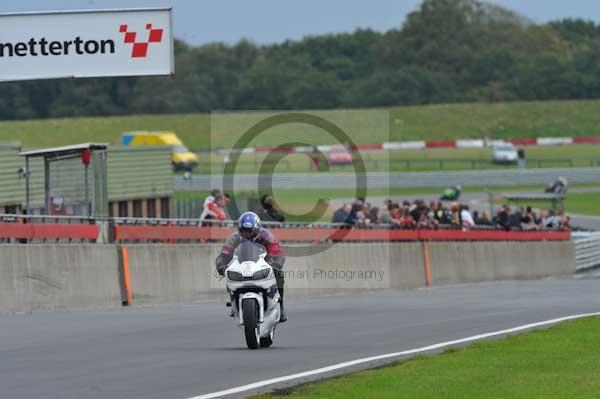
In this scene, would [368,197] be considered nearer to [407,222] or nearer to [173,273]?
[407,222]

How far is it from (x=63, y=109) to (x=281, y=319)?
71.3 metres

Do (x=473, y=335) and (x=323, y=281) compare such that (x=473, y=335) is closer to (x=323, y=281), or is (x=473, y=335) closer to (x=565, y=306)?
(x=565, y=306)

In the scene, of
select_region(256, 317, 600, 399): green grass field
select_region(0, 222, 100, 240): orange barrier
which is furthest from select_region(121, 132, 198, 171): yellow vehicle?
select_region(256, 317, 600, 399): green grass field

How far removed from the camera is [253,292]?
1484 centimetres

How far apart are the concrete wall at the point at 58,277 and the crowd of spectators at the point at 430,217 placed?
9.39 meters

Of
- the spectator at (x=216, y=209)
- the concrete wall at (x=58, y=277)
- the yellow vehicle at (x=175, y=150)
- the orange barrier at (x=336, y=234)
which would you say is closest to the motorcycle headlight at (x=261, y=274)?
the concrete wall at (x=58, y=277)

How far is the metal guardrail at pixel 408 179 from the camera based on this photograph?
6519 centimetres

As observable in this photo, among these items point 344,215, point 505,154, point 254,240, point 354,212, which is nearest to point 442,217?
point 354,212

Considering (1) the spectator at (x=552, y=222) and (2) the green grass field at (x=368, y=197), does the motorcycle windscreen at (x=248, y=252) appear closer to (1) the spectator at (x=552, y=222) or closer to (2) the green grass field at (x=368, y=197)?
(1) the spectator at (x=552, y=222)

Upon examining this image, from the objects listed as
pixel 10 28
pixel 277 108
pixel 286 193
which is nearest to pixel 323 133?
pixel 286 193

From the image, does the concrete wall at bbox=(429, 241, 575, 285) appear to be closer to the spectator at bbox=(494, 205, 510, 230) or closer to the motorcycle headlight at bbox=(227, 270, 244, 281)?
the spectator at bbox=(494, 205, 510, 230)

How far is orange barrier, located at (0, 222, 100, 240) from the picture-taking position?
66.8ft

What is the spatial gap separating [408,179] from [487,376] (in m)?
64.1

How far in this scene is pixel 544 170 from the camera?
259 feet
